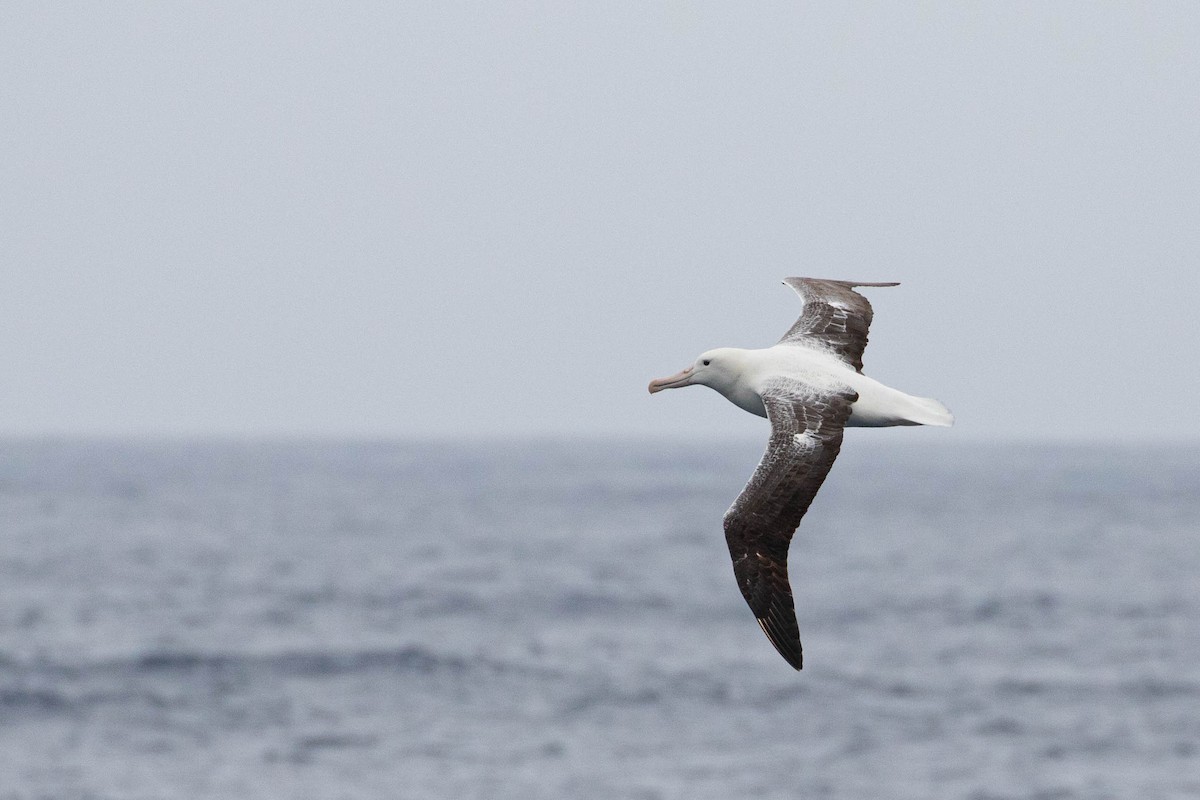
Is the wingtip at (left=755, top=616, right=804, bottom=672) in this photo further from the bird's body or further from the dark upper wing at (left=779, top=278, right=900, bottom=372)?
the dark upper wing at (left=779, top=278, right=900, bottom=372)

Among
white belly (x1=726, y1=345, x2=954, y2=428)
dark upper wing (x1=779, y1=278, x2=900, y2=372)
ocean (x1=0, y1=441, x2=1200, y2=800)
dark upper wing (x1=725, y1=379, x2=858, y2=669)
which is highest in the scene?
dark upper wing (x1=779, y1=278, x2=900, y2=372)

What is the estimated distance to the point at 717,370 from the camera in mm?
8836

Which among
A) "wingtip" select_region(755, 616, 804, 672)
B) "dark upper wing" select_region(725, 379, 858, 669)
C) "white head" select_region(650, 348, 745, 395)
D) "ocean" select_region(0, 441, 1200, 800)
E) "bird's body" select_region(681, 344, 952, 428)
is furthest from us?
"ocean" select_region(0, 441, 1200, 800)

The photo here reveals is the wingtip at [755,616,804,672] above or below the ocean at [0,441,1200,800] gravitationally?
above

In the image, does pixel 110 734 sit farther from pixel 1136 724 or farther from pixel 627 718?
pixel 1136 724

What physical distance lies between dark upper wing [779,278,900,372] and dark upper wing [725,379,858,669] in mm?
1668

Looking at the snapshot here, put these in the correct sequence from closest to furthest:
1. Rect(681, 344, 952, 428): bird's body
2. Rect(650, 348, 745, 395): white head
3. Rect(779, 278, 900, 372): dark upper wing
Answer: Rect(681, 344, 952, 428): bird's body < Rect(650, 348, 745, 395): white head < Rect(779, 278, 900, 372): dark upper wing

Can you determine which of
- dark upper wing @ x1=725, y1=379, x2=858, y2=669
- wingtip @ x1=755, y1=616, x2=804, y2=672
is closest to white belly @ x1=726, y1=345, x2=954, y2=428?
dark upper wing @ x1=725, y1=379, x2=858, y2=669

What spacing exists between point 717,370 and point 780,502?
49.1 inches

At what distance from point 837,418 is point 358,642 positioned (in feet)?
148

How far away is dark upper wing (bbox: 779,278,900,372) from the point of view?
9.82 m

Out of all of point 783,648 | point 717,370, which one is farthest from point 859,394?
point 783,648

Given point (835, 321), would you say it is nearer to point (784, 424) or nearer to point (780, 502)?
point (784, 424)

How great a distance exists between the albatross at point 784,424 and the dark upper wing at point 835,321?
0.70ft
